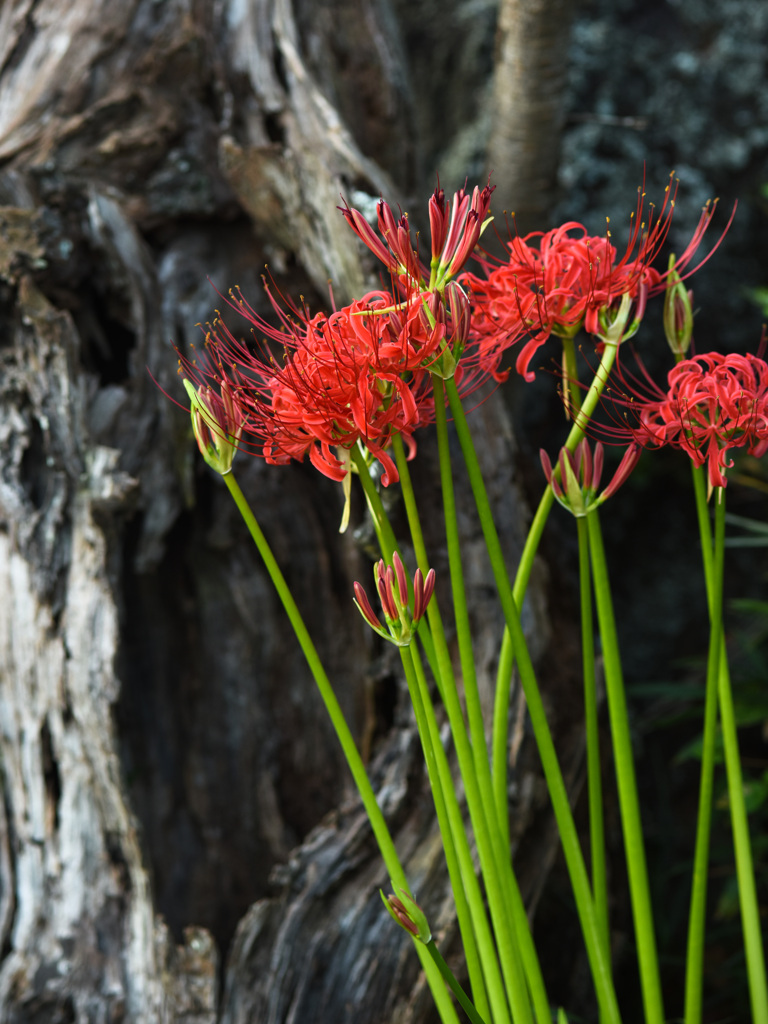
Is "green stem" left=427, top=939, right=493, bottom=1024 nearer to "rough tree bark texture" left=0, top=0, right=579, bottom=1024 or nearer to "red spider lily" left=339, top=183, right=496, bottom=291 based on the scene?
"rough tree bark texture" left=0, top=0, right=579, bottom=1024

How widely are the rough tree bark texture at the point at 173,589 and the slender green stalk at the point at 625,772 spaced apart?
11.8 inches

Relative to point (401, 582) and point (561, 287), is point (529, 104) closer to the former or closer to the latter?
point (561, 287)

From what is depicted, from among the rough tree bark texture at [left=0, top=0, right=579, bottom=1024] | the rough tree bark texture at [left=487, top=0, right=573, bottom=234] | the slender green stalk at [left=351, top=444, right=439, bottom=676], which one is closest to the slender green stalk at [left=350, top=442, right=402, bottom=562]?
the slender green stalk at [left=351, top=444, right=439, bottom=676]

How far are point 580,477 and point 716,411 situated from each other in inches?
4.9

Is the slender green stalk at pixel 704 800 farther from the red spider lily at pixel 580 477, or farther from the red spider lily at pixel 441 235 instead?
the red spider lily at pixel 441 235

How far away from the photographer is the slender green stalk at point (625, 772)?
0.74 metres

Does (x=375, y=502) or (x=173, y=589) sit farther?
(x=173, y=589)

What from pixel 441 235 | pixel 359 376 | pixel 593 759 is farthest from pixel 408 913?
pixel 441 235

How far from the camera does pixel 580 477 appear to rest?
2.26 ft

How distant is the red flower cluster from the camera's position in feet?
2.14

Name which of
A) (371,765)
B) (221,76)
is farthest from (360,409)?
(221,76)

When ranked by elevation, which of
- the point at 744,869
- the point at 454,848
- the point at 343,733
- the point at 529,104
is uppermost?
the point at 529,104

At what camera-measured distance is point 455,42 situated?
2193mm

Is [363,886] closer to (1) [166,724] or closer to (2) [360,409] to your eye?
(1) [166,724]
